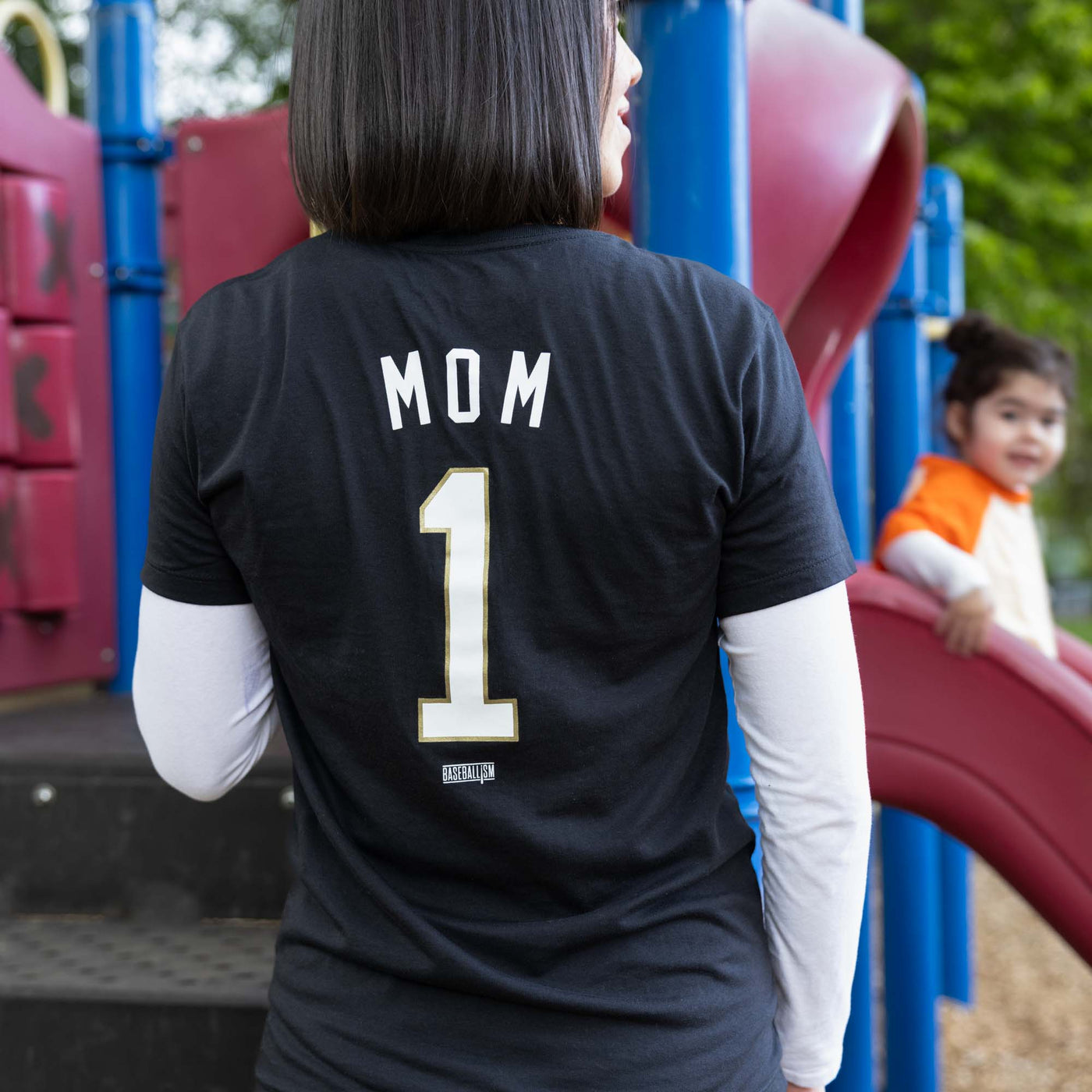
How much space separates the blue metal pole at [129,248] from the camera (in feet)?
9.22

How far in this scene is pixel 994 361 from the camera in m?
2.48

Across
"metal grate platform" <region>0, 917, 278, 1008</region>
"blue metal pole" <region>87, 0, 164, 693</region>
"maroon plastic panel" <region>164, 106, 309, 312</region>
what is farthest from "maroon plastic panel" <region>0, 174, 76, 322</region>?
"metal grate platform" <region>0, 917, 278, 1008</region>

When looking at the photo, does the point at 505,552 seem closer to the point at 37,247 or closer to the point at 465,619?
the point at 465,619

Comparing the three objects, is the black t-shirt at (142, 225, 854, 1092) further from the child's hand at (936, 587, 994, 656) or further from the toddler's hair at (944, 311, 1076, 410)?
the toddler's hair at (944, 311, 1076, 410)

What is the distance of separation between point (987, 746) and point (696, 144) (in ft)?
3.39

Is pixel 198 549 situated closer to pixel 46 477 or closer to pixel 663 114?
pixel 663 114

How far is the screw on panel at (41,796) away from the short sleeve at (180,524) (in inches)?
47.4

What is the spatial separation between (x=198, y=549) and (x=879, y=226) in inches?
55.0

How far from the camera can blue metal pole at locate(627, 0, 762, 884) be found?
1332 millimetres

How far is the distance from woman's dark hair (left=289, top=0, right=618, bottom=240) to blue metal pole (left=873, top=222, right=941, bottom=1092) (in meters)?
2.61

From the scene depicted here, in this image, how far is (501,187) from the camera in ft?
2.77

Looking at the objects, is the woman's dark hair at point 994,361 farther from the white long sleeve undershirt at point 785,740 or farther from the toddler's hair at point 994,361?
the white long sleeve undershirt at point 785,740

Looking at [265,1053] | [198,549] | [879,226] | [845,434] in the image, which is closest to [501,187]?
[198,549]

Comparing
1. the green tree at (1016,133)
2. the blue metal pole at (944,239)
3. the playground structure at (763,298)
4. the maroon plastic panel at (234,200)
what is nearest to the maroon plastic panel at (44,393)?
the playground structure at (763,298)
